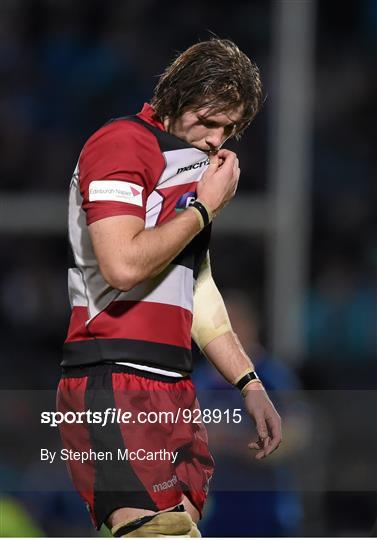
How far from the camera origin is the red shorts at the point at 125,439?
260cm

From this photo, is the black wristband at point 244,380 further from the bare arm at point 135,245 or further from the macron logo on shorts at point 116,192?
the macron logo on shorts at point 116,192

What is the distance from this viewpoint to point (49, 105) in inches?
261

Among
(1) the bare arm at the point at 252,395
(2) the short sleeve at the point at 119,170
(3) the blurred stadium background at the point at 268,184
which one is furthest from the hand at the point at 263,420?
(3) the blurred stadium background at the point at 268,184

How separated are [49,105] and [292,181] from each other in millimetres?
1413

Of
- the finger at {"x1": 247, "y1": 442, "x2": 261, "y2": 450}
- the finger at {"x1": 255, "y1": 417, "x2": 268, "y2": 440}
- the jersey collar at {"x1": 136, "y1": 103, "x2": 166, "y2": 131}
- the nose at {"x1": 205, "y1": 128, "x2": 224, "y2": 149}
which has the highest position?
the jersey collar at {"x1": 136, "y1": 103, "x2": 166, "y2": 131}

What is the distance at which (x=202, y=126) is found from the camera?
2.70 meters

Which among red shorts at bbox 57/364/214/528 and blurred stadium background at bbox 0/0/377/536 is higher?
red shorts at bbox 57/364/214/528

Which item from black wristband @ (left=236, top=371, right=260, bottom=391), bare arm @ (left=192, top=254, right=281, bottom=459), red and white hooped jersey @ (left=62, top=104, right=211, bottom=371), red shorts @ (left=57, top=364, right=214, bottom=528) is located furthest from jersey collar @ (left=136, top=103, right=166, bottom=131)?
black wristband @ (left=236, top=371, right=260, bottom=391)

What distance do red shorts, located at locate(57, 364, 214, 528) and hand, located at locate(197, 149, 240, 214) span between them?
412 millimetres

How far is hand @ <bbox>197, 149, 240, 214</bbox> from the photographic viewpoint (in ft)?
8.78

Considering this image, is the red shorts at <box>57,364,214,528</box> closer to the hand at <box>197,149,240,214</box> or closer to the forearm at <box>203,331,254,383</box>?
the forearm at <box>203,331,254,383</box>

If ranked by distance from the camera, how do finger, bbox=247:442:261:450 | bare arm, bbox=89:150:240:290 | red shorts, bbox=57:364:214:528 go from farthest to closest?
finger, bbox=247:442:261:450 < red shorts, bbox=57:364:214:528 < bare arm, bbox=89:150:240:290

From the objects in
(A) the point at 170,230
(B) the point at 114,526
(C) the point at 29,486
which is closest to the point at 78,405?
(B) the point at 114,526

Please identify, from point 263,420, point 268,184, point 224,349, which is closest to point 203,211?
point 224,349
